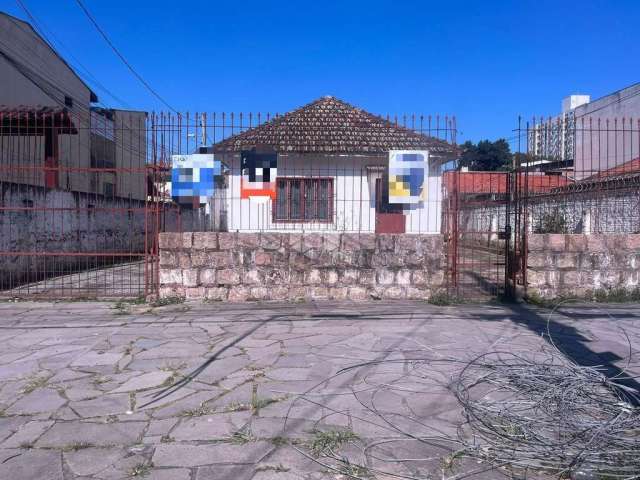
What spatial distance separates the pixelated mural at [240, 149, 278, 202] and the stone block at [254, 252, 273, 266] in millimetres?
1173

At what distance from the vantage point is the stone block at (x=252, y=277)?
953 cm

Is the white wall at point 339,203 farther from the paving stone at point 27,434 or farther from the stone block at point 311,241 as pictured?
the paving stone at point 27,434

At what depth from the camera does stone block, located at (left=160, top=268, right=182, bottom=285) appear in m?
9.46

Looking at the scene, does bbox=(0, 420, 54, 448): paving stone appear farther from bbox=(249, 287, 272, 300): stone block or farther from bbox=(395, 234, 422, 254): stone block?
bbox=(395, 234, 422, 254): stone block

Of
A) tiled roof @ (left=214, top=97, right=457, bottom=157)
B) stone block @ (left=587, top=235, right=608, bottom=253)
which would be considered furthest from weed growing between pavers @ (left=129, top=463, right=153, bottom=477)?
tiled roof @ (left=214, top=97, right=457, bottom=157)

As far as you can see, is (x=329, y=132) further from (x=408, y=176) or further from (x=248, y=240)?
(x=248, y=240)

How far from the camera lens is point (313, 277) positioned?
31.6 ft

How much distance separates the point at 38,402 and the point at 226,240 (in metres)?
4.92

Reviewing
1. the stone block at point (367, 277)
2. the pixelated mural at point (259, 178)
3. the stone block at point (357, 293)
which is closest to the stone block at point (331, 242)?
the stone block at point (367, 277)

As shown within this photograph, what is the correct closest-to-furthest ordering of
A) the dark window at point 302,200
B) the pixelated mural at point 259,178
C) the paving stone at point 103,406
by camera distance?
1. the paving stone at point 103,406
2. the pixelated mural at point 259,178
3. the dark window at point 302,200

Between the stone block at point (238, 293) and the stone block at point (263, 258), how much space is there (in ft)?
1.67

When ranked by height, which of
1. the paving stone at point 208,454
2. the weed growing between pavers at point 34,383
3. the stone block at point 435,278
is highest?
the stone block at point 435,278

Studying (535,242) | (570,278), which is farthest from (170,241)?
(570,278)

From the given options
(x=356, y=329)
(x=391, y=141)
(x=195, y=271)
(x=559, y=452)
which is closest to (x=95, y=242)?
(x=195, y=271)
